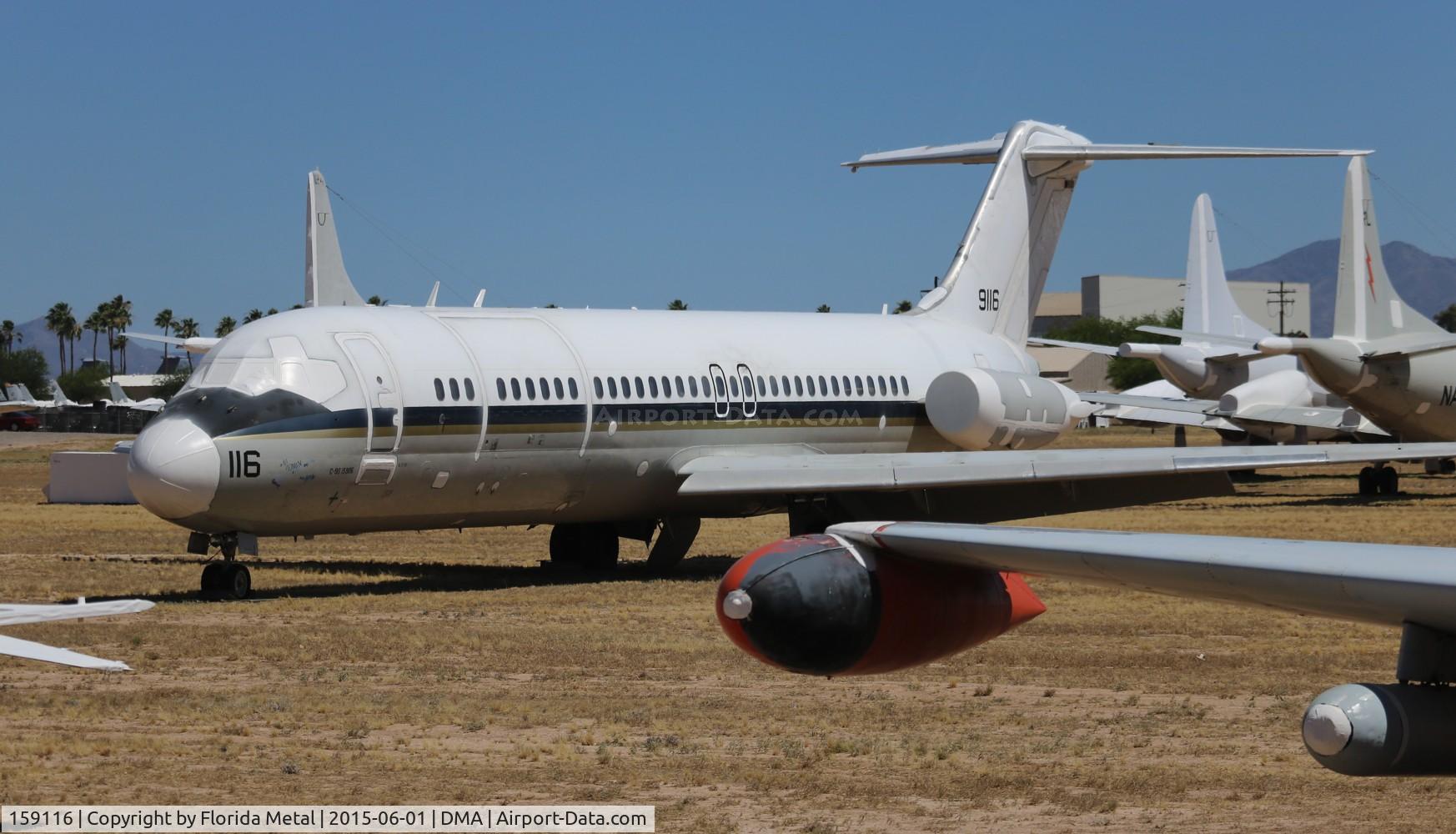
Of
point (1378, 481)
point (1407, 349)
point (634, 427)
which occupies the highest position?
point (1407, 349)

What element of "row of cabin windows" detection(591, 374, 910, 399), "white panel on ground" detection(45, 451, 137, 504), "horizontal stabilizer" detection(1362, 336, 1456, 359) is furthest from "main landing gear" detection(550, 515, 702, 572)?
"horizontal stabilizer" detection(1362, 336, 1456, 359)

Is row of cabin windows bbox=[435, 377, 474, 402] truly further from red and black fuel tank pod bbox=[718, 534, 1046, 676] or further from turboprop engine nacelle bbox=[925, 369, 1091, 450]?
red and black fuel tank pod bbox=[718, 534, 1046, 676]

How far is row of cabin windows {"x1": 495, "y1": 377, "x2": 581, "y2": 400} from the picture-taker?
19422 millimetres

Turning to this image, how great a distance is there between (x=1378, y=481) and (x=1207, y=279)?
45.3 feet

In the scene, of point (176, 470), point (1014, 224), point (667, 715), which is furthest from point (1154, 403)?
point (667, 715)

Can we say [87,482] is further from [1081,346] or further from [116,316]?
[116,316]

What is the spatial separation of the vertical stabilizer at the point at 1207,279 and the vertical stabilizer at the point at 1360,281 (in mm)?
13493

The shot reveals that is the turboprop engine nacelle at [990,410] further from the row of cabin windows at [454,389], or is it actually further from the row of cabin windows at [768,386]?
the row of cabin windows at [454,389]

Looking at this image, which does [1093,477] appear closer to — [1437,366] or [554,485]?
[554,485]

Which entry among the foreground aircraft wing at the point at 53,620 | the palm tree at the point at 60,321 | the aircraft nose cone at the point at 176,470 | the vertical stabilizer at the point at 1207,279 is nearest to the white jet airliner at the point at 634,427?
the aircraft nose cone at the point at 176,470

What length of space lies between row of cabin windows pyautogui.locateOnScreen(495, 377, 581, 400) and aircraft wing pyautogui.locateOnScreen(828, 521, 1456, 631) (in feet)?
46.8

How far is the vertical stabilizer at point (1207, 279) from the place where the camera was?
50.6m

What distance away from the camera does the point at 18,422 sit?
109688 millimetres

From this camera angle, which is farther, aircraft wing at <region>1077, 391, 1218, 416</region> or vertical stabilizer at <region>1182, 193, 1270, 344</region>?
vertical stabilizer at <region>1182, 193, 1270, 344</region>
